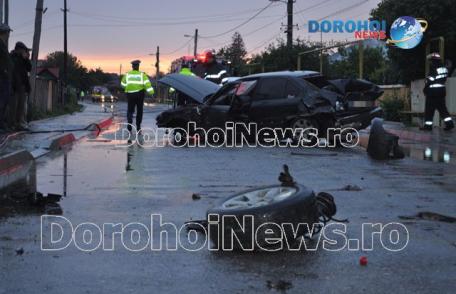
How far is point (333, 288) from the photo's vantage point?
13.8 ft

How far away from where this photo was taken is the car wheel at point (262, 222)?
16.4ft

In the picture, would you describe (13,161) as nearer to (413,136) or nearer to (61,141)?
(61,141)

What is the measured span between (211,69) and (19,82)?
1410 centimetres

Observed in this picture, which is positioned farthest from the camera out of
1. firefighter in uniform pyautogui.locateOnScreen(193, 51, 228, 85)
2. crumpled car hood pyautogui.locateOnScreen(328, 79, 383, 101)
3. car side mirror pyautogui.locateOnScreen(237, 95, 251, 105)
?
firefighter in uniform pyautogui.locateOnScreen(193, 51, 228, 85)

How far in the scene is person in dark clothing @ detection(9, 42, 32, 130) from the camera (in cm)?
1502

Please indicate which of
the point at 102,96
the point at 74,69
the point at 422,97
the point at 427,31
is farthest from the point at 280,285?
the point at 74,69

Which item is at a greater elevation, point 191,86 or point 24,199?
point 191,86

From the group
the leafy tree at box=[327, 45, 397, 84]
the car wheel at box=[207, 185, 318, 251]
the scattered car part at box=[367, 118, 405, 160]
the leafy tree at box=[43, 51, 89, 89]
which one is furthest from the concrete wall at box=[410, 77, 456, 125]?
the leafy tree at box=[43, 51, 89, 89]

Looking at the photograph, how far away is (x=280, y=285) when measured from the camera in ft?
14.0

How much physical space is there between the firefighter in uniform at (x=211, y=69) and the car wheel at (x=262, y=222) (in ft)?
75.2

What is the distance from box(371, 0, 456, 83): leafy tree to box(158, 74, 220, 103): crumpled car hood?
378 inches

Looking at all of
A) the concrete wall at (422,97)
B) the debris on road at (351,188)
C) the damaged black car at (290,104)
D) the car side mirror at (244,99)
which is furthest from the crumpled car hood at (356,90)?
the concrete wall at (422,97)

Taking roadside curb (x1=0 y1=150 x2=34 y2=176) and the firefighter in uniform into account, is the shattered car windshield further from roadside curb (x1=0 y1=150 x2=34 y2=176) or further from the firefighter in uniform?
the firefighter in uniform

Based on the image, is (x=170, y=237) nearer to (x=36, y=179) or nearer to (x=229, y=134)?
(x=36, y=179)
